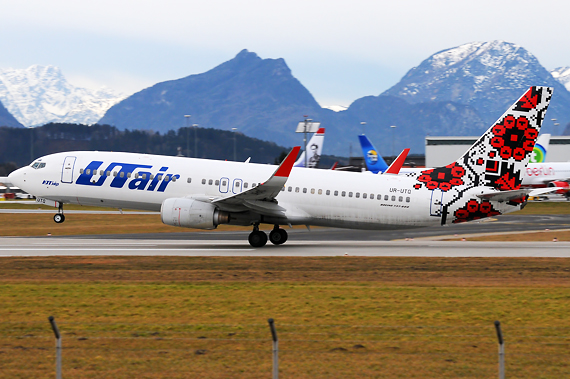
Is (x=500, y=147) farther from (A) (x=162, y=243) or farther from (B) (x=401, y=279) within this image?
(A) (x=162, y=243)

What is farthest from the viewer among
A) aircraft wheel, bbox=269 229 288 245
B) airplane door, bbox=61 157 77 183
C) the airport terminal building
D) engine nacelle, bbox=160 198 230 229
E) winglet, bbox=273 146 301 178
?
the airport terminal building

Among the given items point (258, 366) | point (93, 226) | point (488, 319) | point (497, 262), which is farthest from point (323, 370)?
point (93, 226)

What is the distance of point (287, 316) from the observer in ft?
50.4

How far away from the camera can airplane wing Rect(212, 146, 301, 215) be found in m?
27.5

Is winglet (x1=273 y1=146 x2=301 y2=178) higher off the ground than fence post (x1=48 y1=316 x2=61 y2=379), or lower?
higher

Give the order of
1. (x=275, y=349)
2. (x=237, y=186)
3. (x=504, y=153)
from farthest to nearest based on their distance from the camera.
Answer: (x=237, y=186) → (x=504, y=153) → (x=275, y=349)

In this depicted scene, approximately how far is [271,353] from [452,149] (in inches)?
4251

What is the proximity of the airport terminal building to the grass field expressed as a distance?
3577 inches

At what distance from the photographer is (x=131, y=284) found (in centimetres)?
1953

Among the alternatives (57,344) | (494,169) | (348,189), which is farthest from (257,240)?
(57,344)

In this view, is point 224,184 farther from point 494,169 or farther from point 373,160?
point 373,160

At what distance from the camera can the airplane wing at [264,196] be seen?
2752cm

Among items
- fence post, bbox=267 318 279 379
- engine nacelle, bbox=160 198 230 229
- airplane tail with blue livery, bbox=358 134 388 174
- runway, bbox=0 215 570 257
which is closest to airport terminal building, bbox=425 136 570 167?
airplane tail with blue livery, bbox=358 134 388 174

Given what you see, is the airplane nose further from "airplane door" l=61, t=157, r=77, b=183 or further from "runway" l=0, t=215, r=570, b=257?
"runway" l=0, t=215, r=570, b=257
